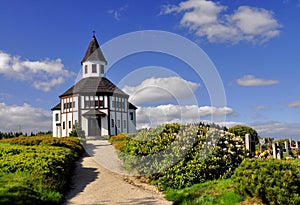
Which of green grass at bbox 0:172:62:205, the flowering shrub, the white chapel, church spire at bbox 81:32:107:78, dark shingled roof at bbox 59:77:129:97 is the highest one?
church spire at bbox 81:32:107:78

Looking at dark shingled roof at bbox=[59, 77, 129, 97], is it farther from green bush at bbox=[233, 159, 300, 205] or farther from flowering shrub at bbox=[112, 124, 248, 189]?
green bush at bbox=[233, 159, 300, 205]

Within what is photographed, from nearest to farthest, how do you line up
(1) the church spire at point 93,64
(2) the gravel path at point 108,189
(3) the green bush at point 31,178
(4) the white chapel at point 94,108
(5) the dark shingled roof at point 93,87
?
(3) the green bush at point 31,178 < (2) the gravel path at point 108,189 < (4) the white chapel at point 94,108 < (5) the dark shingled roof at point 93,87 < (1) the church spire at point 93,64

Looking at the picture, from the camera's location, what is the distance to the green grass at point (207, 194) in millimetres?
8117

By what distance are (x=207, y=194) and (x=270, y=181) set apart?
187 centimetres

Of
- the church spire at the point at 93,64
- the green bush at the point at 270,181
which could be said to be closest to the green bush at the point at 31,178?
the green bush at the point at 270,181

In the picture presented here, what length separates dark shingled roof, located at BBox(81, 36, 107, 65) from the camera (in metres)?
49.6

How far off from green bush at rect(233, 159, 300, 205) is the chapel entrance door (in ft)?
119

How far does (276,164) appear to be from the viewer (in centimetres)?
797

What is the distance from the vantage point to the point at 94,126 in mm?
43500

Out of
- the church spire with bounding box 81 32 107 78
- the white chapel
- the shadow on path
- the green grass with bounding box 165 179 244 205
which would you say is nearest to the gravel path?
the shadow on path

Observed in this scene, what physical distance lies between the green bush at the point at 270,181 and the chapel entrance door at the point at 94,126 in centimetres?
3625

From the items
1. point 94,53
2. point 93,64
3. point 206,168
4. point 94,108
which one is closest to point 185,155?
point 206,168

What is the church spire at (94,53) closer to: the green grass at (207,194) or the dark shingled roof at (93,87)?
the dark shingled roof at (93,87)

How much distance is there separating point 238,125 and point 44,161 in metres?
22.2
